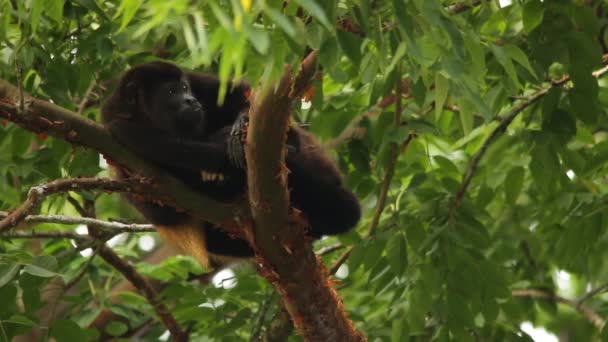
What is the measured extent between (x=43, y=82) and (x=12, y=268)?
2.60 feet

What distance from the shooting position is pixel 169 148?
10.7 ft

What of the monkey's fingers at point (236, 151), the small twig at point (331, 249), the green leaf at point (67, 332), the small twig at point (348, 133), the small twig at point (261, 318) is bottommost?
the small twig at point (331, 249)

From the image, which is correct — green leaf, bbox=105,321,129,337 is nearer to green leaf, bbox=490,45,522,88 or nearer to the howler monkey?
the howler monkey

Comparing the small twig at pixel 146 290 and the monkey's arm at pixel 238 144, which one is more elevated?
the monkey's arm at pixel 238 144

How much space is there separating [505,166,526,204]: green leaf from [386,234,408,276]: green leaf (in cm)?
49

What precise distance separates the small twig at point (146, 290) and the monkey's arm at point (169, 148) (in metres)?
0.74

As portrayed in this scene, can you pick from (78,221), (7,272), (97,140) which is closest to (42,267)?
(7,272)

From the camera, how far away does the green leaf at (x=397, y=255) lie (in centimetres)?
341

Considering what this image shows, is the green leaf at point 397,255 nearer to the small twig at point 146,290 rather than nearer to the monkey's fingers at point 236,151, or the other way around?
the monkey's fingers at point 236,151

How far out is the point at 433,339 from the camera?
11.5 ft

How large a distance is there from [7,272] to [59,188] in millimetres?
385

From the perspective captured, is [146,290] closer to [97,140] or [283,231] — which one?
[283,231]

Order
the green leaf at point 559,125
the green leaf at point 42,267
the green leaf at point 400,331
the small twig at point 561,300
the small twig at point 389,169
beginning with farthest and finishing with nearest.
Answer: the small twig at point 561,300, the small twig at point 389,169, the green leaf at point 400,331, the green leaf at point 559,125, the green leaf at point 42,267

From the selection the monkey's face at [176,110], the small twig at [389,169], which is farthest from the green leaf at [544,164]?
the monkey's face at [176,110]
